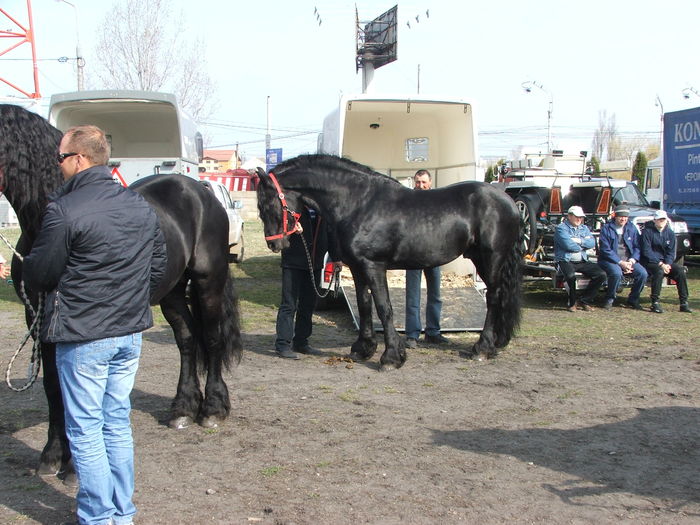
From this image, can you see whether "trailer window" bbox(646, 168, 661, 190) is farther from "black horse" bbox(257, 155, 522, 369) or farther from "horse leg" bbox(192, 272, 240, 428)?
"horse leg" bbox(192, 272, 240, 428)

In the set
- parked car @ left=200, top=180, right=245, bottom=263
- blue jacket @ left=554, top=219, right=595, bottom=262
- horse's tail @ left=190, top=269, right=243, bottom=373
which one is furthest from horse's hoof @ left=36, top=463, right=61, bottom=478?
parked car @ left=200, top=180, right=245, bottom=263

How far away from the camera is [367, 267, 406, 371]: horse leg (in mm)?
6289

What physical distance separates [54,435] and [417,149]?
28.6 ft

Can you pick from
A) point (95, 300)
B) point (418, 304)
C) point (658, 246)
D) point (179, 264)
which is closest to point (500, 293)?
point (418, 304)

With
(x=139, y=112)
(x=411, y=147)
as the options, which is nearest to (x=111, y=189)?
(x=411, y=147)

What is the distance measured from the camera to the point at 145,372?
6055 millimetres

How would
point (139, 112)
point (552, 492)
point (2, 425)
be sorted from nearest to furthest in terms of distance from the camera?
1. point (552, 492)
2. point (2, 425)
3. point (139, 112)

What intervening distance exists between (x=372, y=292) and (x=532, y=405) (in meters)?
1.97

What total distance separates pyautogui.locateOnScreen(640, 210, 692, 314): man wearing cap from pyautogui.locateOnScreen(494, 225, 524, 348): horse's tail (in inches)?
147

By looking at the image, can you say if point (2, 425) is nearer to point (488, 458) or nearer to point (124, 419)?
point (124, 419)

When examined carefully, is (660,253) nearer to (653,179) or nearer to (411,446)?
→ (411,446)

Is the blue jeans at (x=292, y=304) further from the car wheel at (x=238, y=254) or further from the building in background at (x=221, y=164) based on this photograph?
the building in background at (x=221, y=164)

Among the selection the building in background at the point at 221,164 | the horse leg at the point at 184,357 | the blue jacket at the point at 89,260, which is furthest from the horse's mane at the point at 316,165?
the building in background at the point at 221,164

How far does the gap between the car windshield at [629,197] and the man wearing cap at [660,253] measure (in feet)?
15.0
